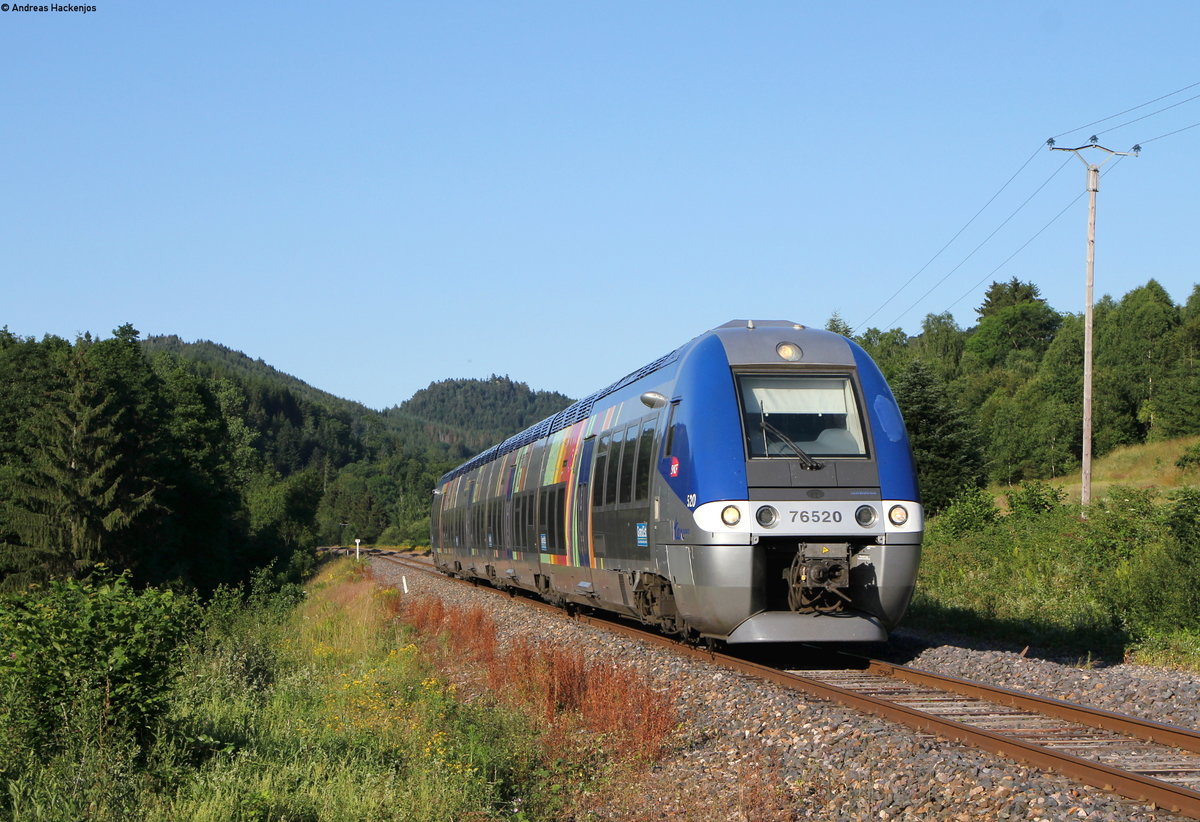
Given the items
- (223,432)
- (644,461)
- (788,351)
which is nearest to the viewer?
(788,351)

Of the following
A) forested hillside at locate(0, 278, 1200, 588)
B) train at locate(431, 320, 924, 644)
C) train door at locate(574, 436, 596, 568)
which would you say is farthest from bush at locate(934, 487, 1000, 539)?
forested hillside at locate(0, 278, 1200, 588)

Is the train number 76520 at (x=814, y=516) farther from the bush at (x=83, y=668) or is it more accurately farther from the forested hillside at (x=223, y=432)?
the forested hillside at (x=223, y=432)

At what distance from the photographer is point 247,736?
877 cm

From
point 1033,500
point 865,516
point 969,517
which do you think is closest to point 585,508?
point 865,516

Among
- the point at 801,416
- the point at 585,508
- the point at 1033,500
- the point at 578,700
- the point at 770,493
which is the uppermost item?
the point at 801,416

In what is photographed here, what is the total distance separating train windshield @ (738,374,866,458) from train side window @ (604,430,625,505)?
3221 millimetres

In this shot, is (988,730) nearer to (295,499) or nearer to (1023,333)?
(295,499)

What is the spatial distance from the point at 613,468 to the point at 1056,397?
7214 cm

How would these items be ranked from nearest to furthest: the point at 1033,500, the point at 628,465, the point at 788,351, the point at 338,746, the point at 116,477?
the point at 338,746 → the point at 788,351 → the point at 628,465 → the point at 1033,500 → the point at 116,477

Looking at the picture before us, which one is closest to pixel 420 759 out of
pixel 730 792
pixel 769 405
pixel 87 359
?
pixel 730 792

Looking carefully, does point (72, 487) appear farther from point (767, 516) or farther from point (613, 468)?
point (767, 516)

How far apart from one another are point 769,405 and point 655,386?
225cm

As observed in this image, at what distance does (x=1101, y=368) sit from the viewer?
3219 inches

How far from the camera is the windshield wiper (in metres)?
11.2
